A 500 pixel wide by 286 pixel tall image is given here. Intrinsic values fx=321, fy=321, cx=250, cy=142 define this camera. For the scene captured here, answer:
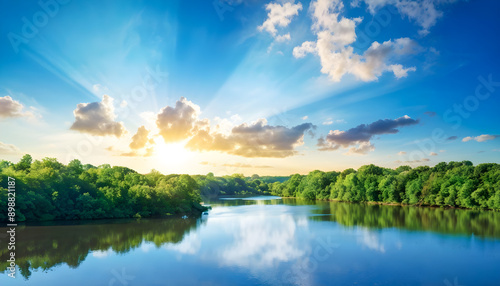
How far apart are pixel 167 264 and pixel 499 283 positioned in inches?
Answer: 822

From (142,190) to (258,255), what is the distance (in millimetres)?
31433

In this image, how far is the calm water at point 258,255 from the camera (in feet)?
64.6

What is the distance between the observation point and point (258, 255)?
83.8 feet

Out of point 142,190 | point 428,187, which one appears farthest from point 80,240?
point 428,187

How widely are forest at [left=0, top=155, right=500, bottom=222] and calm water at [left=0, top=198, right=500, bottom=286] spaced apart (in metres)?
6.21

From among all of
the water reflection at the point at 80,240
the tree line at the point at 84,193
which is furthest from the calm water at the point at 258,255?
the tree line at the point at 84,193

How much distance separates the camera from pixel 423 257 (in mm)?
24422

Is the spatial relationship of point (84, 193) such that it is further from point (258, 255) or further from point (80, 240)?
point (258, 255)

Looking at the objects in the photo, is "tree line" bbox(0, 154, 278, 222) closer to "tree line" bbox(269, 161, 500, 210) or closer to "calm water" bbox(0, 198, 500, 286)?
"calm water" bbox(0, 198, 500, 286)

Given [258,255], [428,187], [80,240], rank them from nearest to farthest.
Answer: [258,255]
[80,240]
[428,187]

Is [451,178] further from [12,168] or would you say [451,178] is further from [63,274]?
[12,168]

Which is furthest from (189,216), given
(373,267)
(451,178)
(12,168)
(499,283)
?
(451,178)

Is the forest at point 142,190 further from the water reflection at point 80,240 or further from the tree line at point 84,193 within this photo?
the water reflection at point 80,240

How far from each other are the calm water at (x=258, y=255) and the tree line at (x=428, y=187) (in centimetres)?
2446
